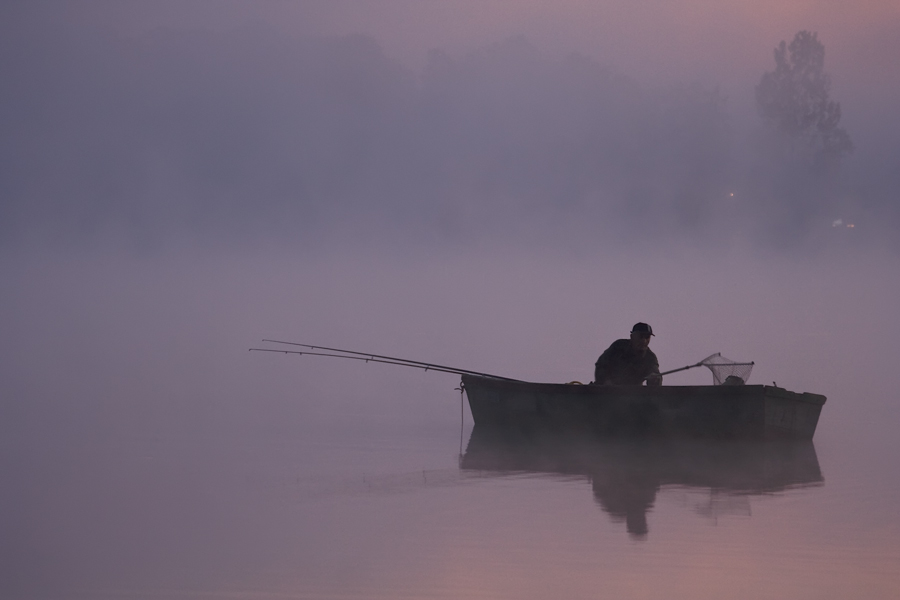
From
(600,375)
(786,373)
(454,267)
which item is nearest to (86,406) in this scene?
(600,375)

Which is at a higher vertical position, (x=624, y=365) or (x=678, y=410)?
(x=624, y=365)

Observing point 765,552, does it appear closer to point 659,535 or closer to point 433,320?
point 659,535

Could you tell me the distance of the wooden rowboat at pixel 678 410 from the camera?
9531mm

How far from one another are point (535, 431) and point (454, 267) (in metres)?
83.2

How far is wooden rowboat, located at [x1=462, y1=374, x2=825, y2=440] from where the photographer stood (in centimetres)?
953

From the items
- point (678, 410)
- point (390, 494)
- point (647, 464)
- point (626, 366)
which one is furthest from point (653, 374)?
point (390, 494)

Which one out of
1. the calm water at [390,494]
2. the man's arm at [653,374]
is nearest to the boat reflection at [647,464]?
the calm water at [390,494]

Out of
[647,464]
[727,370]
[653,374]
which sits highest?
[727,370]

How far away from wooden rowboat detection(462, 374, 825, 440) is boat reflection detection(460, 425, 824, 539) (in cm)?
11

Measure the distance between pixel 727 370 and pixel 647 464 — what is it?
4.51 feet

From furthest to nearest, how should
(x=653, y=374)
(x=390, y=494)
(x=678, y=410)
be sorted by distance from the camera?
(x=653, y=374)
(x=678, y=410)
(x=390, y=494)

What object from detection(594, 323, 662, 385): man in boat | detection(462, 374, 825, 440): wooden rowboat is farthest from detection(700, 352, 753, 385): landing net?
detection(594, 323, 662, 385): man in boat

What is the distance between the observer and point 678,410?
9625mm

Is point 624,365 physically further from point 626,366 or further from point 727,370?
point 727,370
